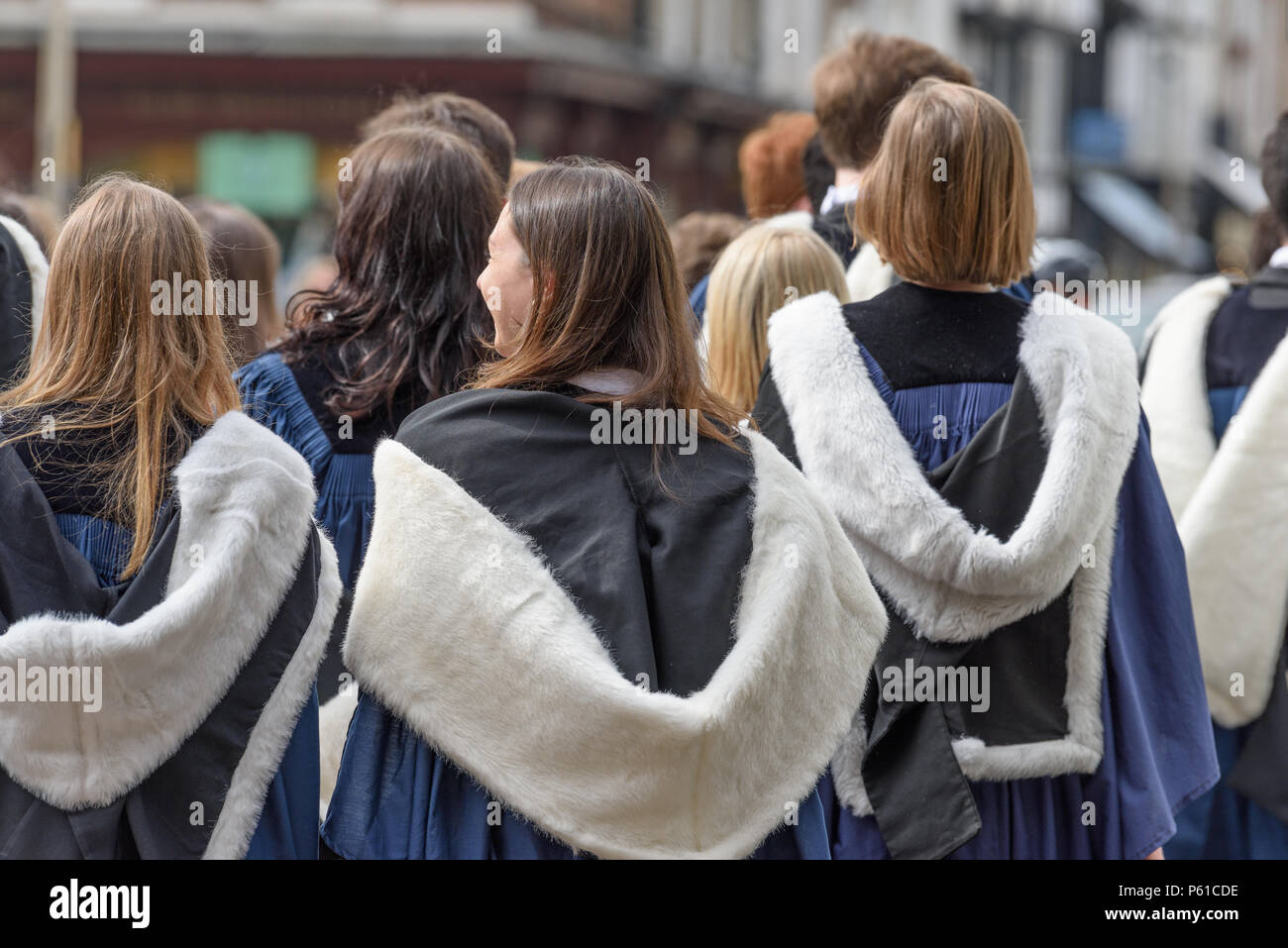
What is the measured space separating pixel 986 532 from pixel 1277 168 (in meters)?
1.85

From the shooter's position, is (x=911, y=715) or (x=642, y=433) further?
(x=911, y=715)

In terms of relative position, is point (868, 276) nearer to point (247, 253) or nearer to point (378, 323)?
point (378, 323)

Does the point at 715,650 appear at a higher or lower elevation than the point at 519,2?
lower

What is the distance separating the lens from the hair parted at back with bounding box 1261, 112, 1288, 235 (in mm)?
4121

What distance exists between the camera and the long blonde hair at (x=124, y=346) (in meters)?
2.44

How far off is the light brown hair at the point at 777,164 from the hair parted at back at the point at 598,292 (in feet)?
8.74

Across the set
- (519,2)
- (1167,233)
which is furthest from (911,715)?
(1167,233)

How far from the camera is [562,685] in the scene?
228cm

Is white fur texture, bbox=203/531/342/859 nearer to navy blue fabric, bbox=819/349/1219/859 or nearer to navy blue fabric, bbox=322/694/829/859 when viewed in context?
navy blue fabric, bbox=322/694/829/859

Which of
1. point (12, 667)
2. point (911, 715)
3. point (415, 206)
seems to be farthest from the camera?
point (415, 206)

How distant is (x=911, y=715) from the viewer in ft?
9.77

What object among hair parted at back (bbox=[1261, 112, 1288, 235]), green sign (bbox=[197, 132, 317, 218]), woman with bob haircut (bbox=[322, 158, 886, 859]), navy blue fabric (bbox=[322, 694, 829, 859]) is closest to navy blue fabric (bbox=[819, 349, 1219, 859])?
woman with bob haircut (bbox=[322, 158, 886, 859])

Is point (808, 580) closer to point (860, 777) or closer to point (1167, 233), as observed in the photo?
point (860, 777)

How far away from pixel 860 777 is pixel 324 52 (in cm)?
1577
